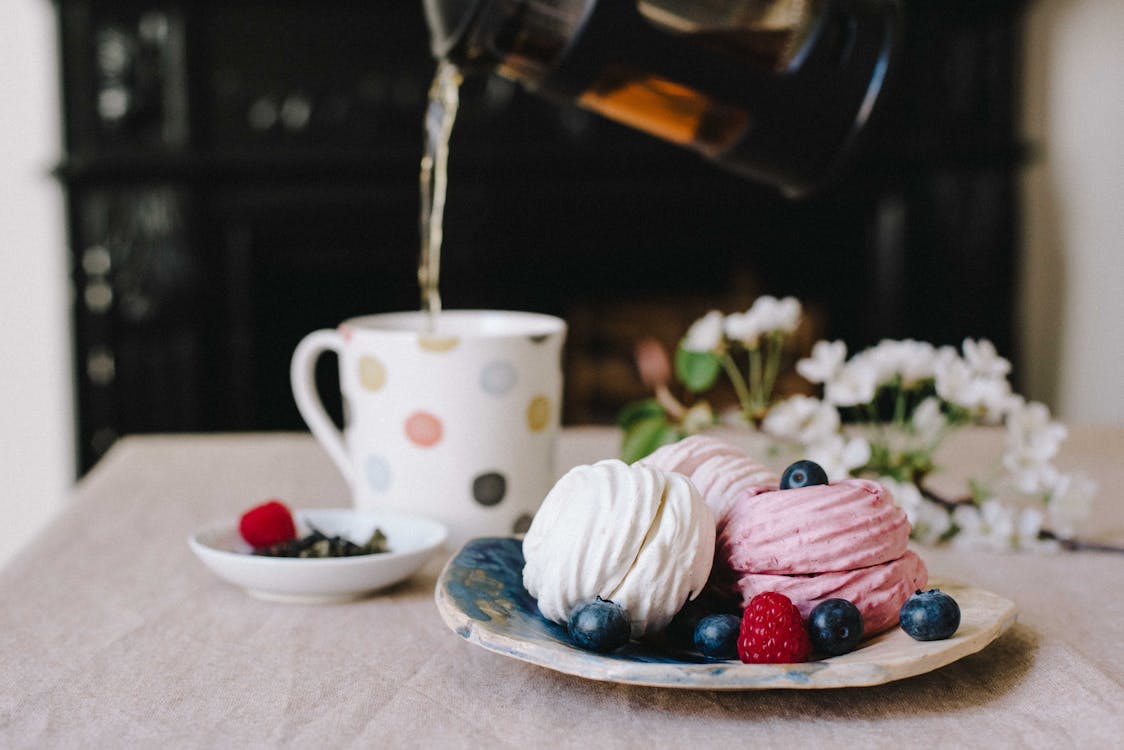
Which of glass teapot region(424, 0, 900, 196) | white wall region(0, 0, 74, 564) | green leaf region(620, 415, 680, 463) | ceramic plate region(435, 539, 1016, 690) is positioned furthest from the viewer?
white wall region(0, 0, 74, 564)

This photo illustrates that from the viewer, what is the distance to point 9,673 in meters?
0.45

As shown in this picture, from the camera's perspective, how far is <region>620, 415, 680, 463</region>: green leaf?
693 mm

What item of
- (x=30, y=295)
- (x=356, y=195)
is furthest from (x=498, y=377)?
(x=30, y=295)

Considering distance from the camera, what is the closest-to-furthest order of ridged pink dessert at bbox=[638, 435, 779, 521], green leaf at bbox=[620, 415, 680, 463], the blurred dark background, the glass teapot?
ridged pink dessert at bbox=[638, 435, 779, 521]
the glass teapot
green leaf at bbox=[620, 415, 680, 463]
the blurred dark background

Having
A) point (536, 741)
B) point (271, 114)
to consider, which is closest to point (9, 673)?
point (536, 741)

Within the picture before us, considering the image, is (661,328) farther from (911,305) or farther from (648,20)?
(648,20)

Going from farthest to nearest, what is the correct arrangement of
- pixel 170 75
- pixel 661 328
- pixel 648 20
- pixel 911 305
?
pixel 661 328
pixel 911 305
pixel 170 75
pixel 648 20

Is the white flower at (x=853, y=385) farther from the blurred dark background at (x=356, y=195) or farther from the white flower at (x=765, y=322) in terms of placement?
the blurred dark background at (x=356, y=195)

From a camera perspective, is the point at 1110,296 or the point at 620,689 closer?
the point at 620,689

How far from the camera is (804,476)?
18.1 inches

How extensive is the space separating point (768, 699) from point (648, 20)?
1.12 ft

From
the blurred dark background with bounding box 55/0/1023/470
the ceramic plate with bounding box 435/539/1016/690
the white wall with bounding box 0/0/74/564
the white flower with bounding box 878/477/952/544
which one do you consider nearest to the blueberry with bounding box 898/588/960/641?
the ceramic plate with bounding box 435/539/1016/690

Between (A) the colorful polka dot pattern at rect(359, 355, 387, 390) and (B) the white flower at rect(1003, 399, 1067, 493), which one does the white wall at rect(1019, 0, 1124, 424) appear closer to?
(B) the white flower at rect(1003, 399, 1067, 493)

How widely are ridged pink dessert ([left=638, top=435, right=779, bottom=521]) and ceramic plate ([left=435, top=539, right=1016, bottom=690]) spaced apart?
0.07 m
